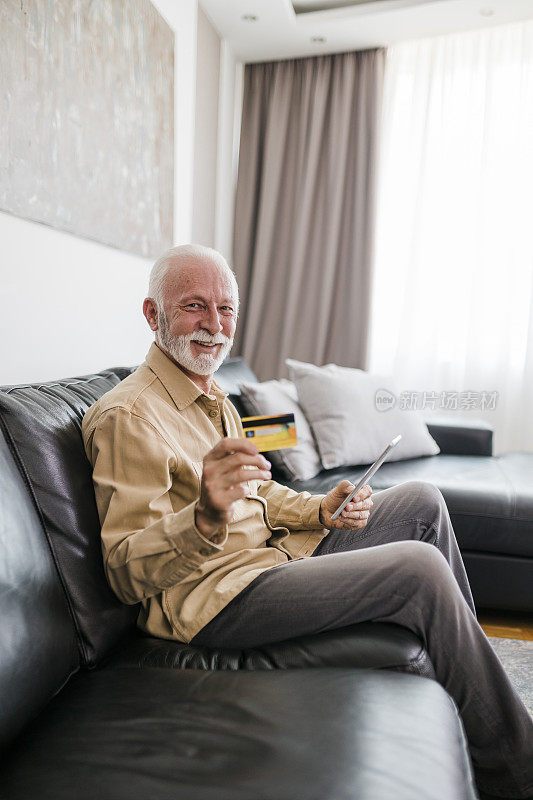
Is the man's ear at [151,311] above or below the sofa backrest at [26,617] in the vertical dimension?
above

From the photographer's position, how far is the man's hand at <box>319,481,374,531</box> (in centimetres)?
127

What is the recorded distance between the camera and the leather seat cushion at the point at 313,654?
3.16 feet

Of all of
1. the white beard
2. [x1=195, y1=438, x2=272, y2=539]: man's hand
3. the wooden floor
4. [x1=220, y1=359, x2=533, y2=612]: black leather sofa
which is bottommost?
the wooden floor

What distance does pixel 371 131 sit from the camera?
337 centimetres

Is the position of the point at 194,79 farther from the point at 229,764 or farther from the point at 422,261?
the point at 229,764

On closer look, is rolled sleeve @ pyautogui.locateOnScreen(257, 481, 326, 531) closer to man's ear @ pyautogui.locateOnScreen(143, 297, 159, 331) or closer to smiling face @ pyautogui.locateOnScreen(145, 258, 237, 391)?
smiling face @ pyautogui.locateOnScreen(145, 258, 237, 391)

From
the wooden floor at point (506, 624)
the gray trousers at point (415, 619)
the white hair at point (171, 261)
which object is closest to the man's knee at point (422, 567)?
the gray trousers at point (415, 619)

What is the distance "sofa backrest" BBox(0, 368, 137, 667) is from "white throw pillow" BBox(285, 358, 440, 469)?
51.0 inches

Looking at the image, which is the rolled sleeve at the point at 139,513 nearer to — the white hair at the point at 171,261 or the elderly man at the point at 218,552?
the elderly man at the point at 218,552

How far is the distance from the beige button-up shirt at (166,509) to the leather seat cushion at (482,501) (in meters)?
0.83

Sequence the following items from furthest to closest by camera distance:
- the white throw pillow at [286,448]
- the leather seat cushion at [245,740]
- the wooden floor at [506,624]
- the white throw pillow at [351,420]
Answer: the white throw pillow at [351,420]
the white throw pillow at [286,448]
the wooden floor at [506,624]
the leather seat cushion at [245,740]

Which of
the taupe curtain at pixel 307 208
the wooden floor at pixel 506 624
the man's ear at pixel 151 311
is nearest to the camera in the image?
the man's ear at pixel 151 311

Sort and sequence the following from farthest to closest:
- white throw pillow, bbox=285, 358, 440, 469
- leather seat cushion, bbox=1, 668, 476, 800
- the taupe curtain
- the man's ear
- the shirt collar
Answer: the taupe curtain < white throw pillow, bbox=285, 358, 440, 469 < the man's ear < the shirt collar < leather seat cushion, bbox=1, 668, 476, 800

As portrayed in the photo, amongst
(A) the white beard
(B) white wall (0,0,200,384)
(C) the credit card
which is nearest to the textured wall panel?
(B) white wall (0,0,200,384)
